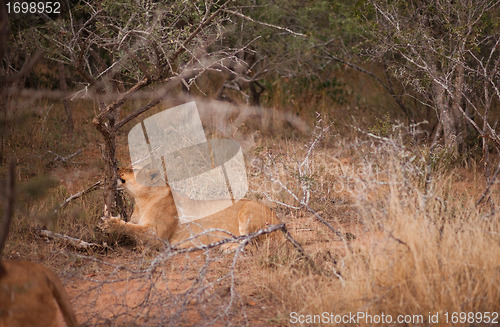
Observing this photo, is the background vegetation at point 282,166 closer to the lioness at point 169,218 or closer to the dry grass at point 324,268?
the dry grass at point 324,268

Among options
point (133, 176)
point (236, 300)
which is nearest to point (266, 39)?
point (133, 176)

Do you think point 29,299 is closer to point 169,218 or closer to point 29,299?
point 29,299

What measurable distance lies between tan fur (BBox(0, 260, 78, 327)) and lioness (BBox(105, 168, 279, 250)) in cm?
181

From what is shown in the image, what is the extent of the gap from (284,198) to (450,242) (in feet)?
9.60

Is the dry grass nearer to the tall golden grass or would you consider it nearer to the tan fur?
the tall golden grass

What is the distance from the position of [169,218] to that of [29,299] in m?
2.24

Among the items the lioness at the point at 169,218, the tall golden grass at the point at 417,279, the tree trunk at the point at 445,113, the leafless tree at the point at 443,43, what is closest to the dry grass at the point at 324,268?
the tall golden grass at the point at 417,279

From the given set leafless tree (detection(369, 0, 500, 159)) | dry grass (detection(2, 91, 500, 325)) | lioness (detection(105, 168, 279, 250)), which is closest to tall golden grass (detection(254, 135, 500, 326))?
dry grass (detection(2, 91, 500, 325))

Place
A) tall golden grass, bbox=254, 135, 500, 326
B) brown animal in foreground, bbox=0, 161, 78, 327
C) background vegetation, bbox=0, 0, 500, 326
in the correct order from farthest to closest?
background vegetation, bbox=0, 0, 500, 326
tall golden grass, bbox=254, 135, 500, 326
brown animal in foreground, bbox=0, 161, 78, 327

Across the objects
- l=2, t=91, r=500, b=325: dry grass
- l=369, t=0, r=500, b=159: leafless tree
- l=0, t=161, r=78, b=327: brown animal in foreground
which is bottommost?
l=2, t=91, r=500, b=325: dry grass

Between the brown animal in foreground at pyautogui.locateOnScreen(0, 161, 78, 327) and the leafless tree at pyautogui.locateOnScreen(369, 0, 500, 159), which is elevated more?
the leafless tree at pyautogui.locateOnScreen(369, 0, 500, 159)

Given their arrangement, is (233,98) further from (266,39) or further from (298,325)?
(298,325)

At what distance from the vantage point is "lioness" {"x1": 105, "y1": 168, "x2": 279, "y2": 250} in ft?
15.5

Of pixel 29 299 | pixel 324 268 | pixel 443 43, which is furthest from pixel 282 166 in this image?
pixel 29 299
